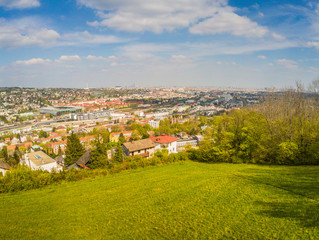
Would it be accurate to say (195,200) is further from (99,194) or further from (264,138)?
(264,138)

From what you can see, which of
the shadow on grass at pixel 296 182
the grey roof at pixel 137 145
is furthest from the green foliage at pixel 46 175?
the grey roof at pixel 137 145

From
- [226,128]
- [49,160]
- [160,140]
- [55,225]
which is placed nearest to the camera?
[55,225]

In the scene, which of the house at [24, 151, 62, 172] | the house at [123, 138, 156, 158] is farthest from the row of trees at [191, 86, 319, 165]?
the house at [24, 151, 62, 172]

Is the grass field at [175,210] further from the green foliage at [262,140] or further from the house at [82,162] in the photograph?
the house at [82,162]

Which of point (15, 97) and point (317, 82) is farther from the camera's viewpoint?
point (15, 97)

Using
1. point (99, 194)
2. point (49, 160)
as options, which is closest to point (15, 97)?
point (49, 160)

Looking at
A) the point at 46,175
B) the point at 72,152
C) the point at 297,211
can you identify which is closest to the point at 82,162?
the point at 72,152

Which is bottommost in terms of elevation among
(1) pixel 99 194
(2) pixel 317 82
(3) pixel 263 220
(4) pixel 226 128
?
(1) pixel 99 194

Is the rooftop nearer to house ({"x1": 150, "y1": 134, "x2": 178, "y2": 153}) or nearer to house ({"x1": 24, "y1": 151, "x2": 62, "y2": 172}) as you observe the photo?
house ({"x1": 24, "y1": 151, "x2": 62, "y2": 172})
